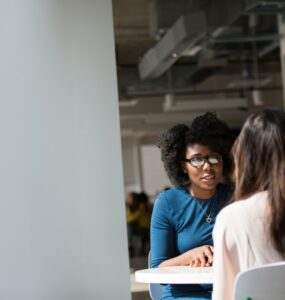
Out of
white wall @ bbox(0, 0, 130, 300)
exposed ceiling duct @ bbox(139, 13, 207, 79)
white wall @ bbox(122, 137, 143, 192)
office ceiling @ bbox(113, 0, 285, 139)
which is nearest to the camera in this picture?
white wall @ bbox(0, 0, 130, 300)

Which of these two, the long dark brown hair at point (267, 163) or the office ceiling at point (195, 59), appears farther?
the office ceiling at point (195, 59)

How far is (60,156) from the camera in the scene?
3.59 metres

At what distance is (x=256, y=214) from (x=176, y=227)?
1193mm

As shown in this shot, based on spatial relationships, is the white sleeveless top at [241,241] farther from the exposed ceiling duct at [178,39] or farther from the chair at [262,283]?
the exposed ceiling duct at [178,39]

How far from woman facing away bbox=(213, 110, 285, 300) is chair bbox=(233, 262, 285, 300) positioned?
0.26 ft

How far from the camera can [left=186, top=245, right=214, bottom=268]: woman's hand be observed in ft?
9.78

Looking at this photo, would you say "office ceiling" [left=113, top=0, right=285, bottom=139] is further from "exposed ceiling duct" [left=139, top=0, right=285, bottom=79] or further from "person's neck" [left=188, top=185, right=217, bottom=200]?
"person's neck" [left=188, top=185, right=217, bottom=200]

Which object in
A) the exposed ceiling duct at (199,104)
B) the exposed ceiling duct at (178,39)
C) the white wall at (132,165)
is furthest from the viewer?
the white wall at (132,165)

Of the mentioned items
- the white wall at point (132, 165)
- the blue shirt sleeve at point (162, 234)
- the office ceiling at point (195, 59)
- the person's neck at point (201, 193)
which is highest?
the office ceiling at point (195, 59)

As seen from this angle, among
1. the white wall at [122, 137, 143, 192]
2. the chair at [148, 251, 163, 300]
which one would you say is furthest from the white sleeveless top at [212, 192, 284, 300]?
the white wall at [122, 137, 143, 192]

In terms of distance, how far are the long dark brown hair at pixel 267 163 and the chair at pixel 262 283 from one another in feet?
0.29

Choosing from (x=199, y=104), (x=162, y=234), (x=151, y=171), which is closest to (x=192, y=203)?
(x=162, y=234)

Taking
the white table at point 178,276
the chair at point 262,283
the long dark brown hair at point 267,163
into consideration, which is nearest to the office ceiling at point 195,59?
the white table at point 178,276

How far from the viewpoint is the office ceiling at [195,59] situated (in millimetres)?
8766
